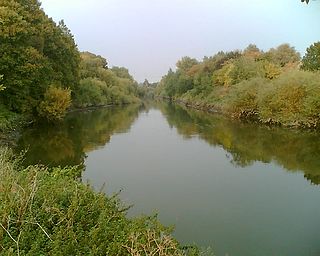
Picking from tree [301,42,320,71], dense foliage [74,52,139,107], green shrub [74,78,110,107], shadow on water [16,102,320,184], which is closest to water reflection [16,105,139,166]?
shadow on water [16,102,320,184]

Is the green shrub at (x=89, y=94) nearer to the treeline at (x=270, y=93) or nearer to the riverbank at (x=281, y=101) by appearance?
the treeline at (x=270, y=93)

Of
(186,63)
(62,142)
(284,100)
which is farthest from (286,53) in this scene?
(62,142)

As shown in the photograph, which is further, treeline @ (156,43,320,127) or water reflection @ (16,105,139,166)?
treeline @ (156,43,320,127)

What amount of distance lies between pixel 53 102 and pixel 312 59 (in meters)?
29.9

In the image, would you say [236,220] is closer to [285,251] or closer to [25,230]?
[285,251]

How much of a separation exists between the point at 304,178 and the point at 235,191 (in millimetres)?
3833

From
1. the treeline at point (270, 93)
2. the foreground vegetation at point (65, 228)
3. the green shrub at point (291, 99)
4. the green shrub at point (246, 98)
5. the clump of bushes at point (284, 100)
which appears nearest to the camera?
the foreground vegetation at point (65, 228)

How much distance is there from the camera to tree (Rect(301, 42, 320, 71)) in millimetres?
42469

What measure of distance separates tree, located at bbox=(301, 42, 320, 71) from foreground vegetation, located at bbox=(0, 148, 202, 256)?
40293 mm

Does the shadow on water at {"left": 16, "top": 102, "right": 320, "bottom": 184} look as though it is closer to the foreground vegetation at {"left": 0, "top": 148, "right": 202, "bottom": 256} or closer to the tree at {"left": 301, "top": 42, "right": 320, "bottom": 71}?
the foreground vegetation at {"left": 0, "top": 148, "right": 202, "bottom": 256}

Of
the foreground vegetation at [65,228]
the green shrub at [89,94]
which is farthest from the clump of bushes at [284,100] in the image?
the foreground vegetation at [65,228]

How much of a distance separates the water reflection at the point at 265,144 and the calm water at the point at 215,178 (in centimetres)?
5

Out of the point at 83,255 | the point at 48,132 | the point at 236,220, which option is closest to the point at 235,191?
the point at 236,220

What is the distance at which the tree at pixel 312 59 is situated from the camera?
42.5 metres
